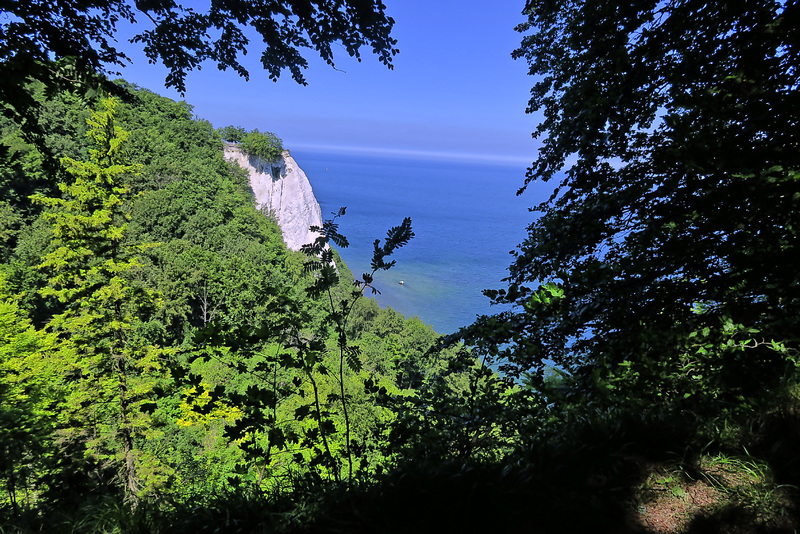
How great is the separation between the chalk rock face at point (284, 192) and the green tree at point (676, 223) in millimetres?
61847

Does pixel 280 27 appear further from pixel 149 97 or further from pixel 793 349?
pixel 149 97

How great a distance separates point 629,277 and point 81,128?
49382 mm

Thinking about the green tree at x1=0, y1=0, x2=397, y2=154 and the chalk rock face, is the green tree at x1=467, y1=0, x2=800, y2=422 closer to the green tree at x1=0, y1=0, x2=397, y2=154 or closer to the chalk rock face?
the green tree at x1=0, y1=0, x2=397, y2=154

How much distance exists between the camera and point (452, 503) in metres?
2.03

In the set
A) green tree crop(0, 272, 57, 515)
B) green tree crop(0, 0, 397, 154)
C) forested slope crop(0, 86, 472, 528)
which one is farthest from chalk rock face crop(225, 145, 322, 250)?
green tree crop(0, 0, 397, 154)

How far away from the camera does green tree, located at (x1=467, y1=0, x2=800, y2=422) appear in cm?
271

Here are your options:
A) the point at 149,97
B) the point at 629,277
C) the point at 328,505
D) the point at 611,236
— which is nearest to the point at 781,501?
the point at 629,277

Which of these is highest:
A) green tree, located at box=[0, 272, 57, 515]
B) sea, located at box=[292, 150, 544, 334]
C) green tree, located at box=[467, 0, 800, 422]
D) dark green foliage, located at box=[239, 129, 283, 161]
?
dark green foliage, located at box=[239, 129, 283, 161]

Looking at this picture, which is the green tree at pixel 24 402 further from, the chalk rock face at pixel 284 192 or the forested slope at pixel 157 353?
the chalk rock face at pixel 284 192

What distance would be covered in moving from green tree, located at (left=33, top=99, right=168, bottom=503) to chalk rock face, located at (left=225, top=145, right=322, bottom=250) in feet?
171

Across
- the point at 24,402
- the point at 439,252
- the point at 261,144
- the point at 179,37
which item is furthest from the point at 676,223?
the point at 439,252

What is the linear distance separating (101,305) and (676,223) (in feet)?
45.1

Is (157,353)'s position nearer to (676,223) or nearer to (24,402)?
(24,402)

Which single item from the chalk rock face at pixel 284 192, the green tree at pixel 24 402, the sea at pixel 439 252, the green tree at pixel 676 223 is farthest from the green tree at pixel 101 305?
the chalk rock face at pixel 284 192
